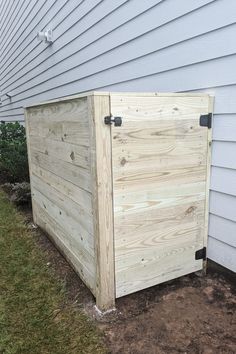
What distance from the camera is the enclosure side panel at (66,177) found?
2.00 meters

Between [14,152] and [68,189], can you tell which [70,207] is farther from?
[14,152]

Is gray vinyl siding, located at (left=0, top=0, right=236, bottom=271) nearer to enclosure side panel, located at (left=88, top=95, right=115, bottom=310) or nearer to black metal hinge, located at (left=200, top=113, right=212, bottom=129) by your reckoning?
black metal hinge, located at (left=200, top=113, right=212, bottom=129)

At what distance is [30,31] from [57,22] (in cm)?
174

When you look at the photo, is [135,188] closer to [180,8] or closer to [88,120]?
[88,120]

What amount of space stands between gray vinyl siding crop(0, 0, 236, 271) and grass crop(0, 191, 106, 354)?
113 centimetres

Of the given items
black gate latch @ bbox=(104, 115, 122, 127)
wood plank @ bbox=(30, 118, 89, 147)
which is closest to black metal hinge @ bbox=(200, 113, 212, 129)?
black gate latch @ bbox=(104, 115, 122, 127)

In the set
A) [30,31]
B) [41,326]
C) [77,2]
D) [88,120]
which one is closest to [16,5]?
[30,31]

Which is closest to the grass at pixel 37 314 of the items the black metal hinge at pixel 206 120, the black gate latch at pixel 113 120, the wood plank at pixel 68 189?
the wood plank at pixel 68 189

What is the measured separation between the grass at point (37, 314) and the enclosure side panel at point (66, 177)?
221 millimetres

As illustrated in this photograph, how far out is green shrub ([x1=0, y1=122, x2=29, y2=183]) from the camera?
16.2ft

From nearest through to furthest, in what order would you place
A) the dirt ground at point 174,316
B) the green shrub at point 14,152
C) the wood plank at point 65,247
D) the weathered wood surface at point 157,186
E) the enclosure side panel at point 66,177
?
the dirt ground at point 174,316 → the weathered wood surface at point 157,186 → the enclosure side panel at point 66,177 → the wood plank at point 65,247 → the green shrub at point 14,152

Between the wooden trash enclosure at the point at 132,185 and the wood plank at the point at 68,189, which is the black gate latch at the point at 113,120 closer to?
the wooden trash enclosure at the point at 132,185

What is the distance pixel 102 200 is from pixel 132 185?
0.22m

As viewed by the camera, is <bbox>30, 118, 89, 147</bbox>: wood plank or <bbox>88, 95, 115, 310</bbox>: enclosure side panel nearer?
<bbox>88, 95, 115, 310</bbox>: enclosure side panel
